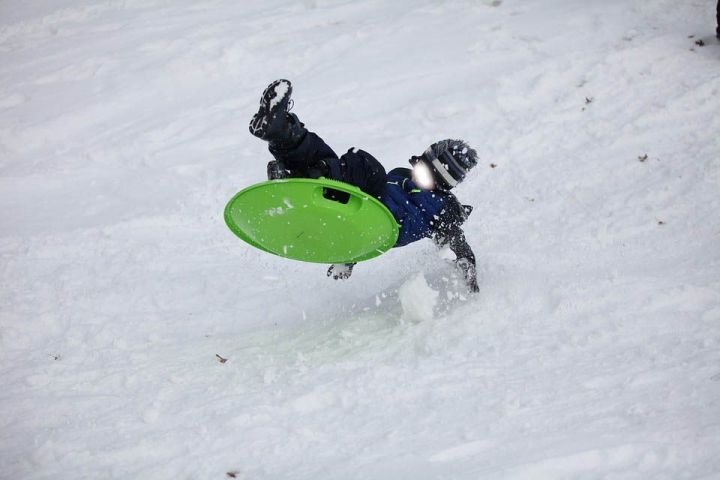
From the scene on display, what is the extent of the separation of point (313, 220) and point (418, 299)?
30.5 inches

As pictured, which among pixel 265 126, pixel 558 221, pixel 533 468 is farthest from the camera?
pixel 558 221

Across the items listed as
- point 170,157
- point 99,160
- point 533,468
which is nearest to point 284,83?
point 533,468

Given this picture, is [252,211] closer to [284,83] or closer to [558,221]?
[284,83]

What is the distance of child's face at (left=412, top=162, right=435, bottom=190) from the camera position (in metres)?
4.09

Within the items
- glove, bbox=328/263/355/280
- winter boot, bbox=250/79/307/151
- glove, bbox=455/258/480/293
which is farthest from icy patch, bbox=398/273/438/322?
winter boot, bbox=250/79/307/151

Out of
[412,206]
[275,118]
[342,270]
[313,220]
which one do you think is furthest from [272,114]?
Answer: [342,270]

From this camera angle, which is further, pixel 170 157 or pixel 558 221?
pixel 170 157

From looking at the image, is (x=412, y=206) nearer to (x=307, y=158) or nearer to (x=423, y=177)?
(x=423, y=177)

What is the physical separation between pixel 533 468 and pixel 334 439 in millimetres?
911

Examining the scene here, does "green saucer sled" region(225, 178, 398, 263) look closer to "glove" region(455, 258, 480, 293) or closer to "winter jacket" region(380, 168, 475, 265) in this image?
"winter jacket" region(380, 168, 475, 265)

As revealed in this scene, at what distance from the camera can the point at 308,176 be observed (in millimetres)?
3654

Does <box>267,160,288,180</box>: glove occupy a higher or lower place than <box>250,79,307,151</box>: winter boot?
lower

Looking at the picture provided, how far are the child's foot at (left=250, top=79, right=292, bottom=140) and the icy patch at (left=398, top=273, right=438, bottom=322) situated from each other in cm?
120

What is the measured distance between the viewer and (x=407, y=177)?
13.8 feet
